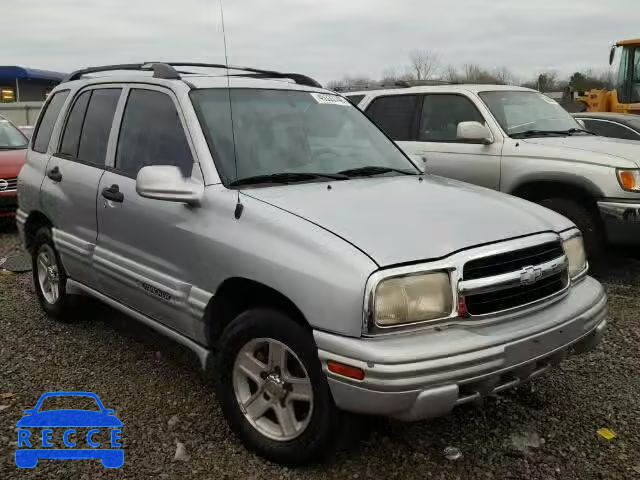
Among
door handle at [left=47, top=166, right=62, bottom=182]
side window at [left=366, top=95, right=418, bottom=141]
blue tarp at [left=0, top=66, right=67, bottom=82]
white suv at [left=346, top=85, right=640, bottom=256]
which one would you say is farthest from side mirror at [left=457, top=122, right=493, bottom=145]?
blue tarp at [left=0, top=66, right=67, bottom=82]

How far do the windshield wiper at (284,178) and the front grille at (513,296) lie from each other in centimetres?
115

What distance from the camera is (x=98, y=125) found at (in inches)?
164

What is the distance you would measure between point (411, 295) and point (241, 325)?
0.83 m

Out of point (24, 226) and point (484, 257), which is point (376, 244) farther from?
point (24, 226)

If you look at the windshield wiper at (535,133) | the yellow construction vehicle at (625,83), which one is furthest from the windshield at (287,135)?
the yellow construction vehicle at (625,83)

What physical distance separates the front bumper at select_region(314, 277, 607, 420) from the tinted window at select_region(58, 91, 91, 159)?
2749 millimetres

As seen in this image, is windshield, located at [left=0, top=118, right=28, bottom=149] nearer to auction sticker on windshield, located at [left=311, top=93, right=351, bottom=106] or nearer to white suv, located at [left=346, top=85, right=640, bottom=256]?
white suv, located at [left=346, top=85, right=640, bottom=256]

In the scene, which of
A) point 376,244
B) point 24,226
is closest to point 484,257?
point 376,244

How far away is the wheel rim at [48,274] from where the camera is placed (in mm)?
4680

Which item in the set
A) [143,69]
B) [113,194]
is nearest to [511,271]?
[113,194]

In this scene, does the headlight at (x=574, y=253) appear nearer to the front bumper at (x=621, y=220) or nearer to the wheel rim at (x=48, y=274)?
the front bumper at (x=621, y=220)

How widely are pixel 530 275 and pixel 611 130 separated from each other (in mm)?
7787

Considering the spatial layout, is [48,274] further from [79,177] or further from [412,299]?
[412,299]

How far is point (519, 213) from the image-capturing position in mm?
3098
